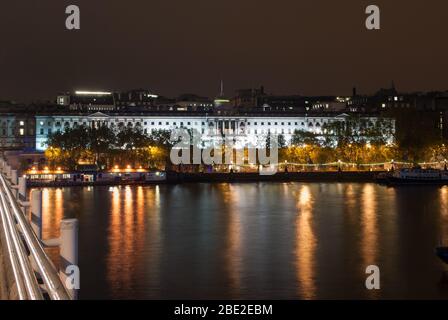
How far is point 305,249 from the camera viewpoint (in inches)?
460

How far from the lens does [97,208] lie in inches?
708

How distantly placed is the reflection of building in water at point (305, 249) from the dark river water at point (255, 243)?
18mm

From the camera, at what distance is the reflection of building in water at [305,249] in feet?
28.5

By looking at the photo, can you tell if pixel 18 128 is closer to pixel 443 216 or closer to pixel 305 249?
pixel 443 216

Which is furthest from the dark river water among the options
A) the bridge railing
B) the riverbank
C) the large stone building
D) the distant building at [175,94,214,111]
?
the distant building at [175,94,214,111]

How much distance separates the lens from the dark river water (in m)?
8.64

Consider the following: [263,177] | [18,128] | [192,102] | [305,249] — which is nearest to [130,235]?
[305,249]

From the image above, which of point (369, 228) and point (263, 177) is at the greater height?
point (263, 177)

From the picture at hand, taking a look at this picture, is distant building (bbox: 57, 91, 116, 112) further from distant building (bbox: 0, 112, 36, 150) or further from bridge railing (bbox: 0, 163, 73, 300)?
bridge railing (bbox: 0, 163, 73, 300)

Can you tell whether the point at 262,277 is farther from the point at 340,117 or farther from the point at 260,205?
the point at 340,117

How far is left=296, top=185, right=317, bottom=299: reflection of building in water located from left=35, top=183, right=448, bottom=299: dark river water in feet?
0.06

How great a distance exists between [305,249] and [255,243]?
3.13ft

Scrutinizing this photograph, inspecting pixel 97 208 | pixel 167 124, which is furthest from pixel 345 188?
pixel 167 124
